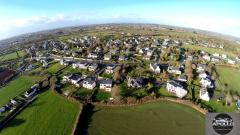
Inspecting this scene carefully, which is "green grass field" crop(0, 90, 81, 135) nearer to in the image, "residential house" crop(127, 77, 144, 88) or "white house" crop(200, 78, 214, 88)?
"residential house" crop(127, 77, 144, 88)

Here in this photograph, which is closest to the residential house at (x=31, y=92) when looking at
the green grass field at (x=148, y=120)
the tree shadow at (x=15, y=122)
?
the tree shadow at (x=15, y=122)

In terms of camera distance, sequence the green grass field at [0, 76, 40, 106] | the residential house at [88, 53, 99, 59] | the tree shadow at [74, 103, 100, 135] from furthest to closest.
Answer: the residential house at [88, 53, 99, 59]
the green grass field at [0, 76, 40, 106]
the tree shadow at [74, 103, 100, 135]

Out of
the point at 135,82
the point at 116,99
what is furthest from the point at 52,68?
the point at 116,99

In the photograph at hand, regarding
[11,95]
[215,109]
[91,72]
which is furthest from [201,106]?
[11,95]

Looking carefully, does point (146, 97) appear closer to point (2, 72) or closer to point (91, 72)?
point (91, 72)

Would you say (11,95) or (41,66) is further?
(41,66)

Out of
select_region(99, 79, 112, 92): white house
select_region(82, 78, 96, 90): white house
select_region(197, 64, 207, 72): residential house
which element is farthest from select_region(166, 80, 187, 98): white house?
select_region(82, 78, 96, 90): white house

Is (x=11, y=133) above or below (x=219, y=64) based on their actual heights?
below
